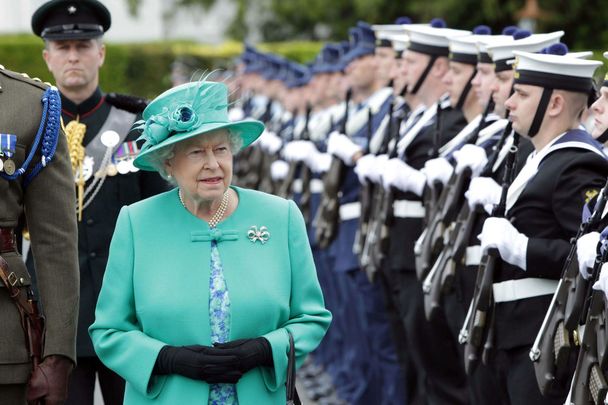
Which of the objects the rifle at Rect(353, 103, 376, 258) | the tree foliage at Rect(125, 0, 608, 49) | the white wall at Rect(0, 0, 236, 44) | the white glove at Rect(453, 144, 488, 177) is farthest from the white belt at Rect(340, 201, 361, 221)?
the white wall at Rect(0, 0, 236, 44)

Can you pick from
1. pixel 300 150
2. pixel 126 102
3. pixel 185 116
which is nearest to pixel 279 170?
pixel 300 150

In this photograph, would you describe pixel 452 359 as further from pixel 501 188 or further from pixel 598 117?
pixel 598 117

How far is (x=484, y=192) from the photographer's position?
6078 mm

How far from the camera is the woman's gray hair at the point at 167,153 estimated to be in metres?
4.36

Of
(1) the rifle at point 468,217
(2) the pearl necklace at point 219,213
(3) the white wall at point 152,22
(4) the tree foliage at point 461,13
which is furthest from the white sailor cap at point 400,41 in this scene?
(3) the white wall at point 152,22

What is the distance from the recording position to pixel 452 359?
7.24 metres

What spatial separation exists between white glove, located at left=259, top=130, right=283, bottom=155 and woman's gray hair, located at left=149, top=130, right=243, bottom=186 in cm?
790

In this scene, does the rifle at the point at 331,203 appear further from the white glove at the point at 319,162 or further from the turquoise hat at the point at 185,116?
the turquoise hat at the point at 185,116

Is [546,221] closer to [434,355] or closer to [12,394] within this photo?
[434,355]

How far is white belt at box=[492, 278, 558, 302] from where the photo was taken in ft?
18.2

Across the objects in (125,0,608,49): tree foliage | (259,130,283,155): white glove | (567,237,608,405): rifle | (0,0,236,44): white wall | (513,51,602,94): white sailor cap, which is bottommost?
(0,0,236,44): white wall

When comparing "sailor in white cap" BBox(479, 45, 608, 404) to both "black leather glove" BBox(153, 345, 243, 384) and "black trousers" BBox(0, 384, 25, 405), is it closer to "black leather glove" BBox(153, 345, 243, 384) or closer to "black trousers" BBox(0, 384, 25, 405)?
"black leather glove" BBox(153, 345, 243, 384)

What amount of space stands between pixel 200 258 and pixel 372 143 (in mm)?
4562

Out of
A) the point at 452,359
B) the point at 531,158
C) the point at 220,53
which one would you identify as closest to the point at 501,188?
the point at 531,158
